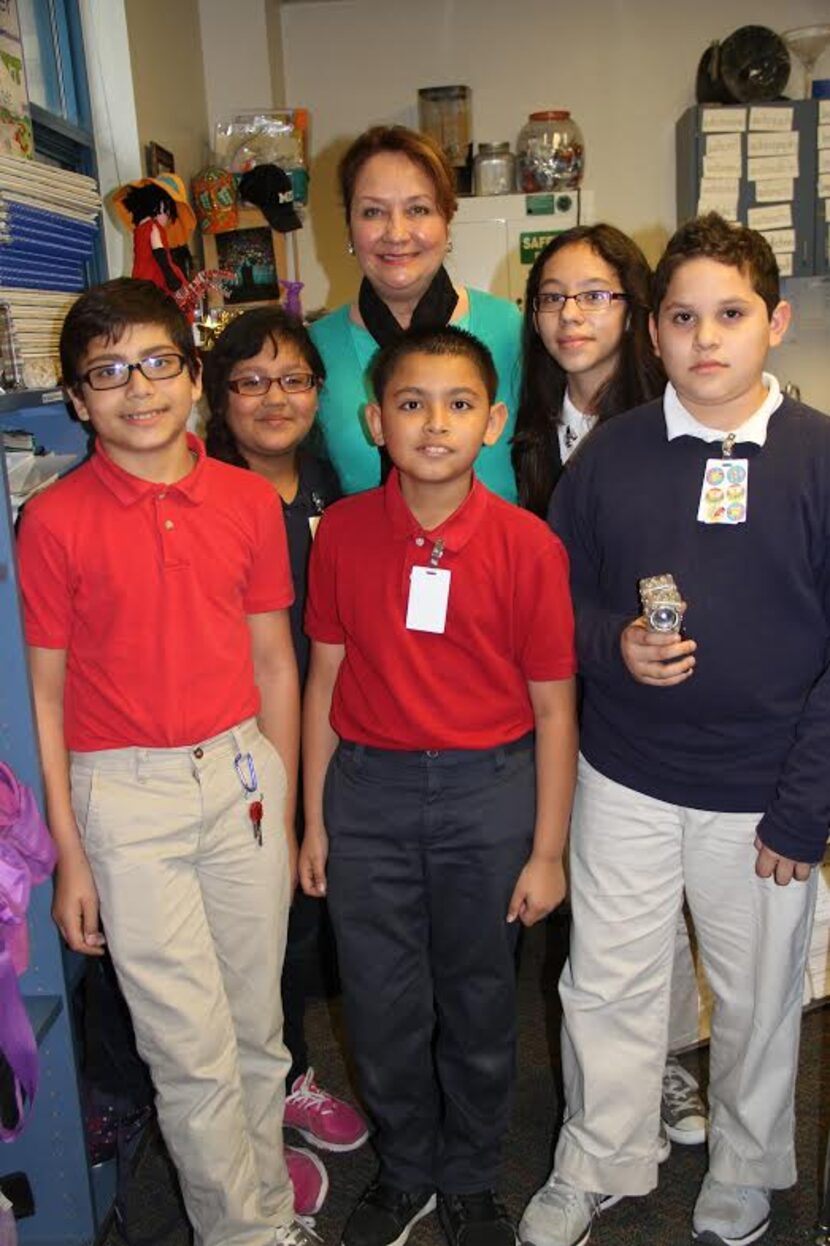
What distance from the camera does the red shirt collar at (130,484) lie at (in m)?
1.59

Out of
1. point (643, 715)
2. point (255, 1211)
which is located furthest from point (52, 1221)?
point (643, 715)

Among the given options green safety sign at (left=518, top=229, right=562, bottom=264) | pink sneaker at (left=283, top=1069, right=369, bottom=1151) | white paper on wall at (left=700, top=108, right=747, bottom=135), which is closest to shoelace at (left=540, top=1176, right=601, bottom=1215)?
pink sneaker at (left=283, top=1069, right=369, bottom=1151)

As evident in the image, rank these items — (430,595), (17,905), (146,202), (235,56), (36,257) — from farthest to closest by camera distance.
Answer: (235,56) → (146,202) → (36,257) → (430,595) → (17,905)

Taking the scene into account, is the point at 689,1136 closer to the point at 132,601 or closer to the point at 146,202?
the point at 132,601

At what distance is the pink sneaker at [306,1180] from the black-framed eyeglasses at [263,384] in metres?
1.46

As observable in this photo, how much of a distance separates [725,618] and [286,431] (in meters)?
0.89

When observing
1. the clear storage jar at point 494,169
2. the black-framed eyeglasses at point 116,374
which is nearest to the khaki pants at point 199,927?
the black-framed eyeglasses at point 116,374

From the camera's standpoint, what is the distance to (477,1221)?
1810 mm

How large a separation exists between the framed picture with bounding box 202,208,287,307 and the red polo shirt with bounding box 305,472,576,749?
2085mm

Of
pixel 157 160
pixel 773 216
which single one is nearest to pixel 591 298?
pixel 157 160

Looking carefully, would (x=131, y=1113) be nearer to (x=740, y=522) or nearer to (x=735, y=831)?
(x=735, y=831)

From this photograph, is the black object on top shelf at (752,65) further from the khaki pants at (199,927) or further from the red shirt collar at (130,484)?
the khaki pants at (199,927)

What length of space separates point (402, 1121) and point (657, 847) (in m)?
0.66

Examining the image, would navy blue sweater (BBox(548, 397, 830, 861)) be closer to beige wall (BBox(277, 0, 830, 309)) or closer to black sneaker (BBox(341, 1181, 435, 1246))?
black sneaker (BBox(341, 1181, 435, 1246))
